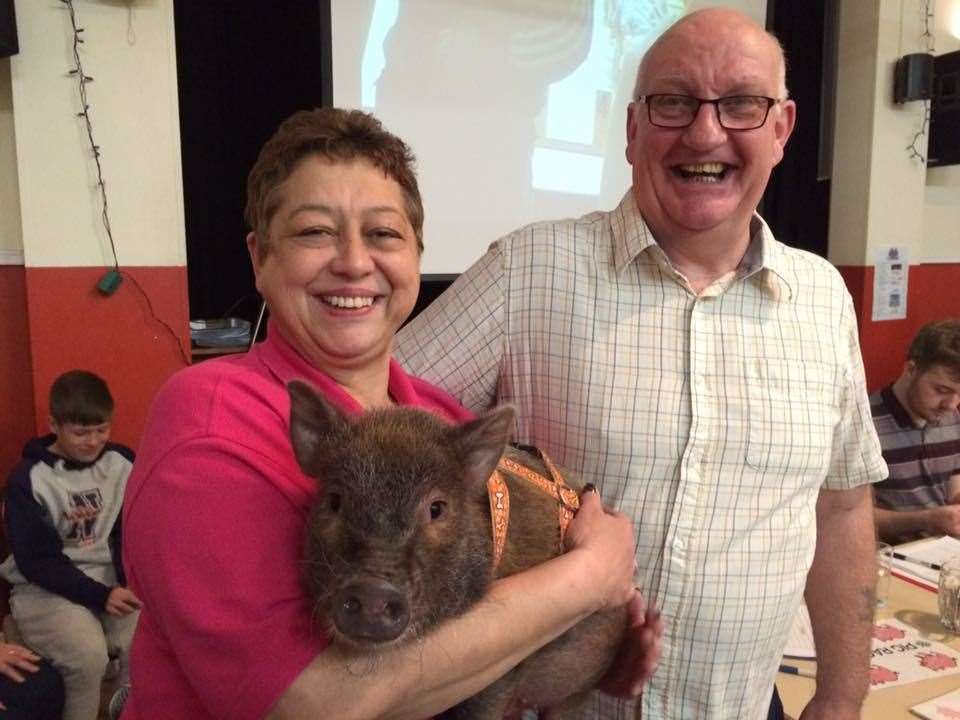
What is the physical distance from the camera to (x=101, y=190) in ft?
11.5

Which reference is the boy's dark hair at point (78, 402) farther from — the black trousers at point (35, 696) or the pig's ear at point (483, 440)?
the pig's ear at point (483, 440)

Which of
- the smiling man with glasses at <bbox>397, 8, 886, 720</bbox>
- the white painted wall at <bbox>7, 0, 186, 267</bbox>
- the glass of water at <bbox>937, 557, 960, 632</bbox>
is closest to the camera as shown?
the smiling man with glasses at <bbox>397, 8, 886, 720</bbox>

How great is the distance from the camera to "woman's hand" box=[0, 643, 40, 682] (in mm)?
2812

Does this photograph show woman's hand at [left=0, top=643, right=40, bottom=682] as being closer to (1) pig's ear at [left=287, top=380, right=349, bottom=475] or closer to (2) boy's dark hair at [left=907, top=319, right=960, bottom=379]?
(1) pig's ear at [left=287, top=380, right=349, bottom=475]

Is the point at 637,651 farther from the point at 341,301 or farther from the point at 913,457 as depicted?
the point at 913,457

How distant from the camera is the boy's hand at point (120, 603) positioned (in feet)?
10.3

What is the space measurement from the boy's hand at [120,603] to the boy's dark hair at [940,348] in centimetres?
399

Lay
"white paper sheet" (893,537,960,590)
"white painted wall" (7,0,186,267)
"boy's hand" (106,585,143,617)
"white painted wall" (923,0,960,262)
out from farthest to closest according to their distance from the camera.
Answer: "white painted wall" (923,0,960,262) < "white painted wall" (7,0,186,267) < "boy's hand" (106,585,143,617) < "white paper sheet" (893,537,960,590)

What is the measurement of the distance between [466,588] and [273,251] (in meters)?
Answer: 0.67

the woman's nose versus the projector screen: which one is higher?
the projector screen

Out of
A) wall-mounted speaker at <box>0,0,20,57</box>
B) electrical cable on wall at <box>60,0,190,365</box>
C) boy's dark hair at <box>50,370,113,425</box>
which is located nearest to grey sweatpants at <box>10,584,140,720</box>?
boy's dark hair at <box>50,370,113,425</box>

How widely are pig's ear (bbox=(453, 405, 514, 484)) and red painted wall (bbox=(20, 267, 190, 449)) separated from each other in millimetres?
2942

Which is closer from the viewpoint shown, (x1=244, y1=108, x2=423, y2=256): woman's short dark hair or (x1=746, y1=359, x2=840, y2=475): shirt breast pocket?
(x1=244, y1=108, x2=423, y2=256): woman's short dark hair

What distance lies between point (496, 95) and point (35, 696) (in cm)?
412
